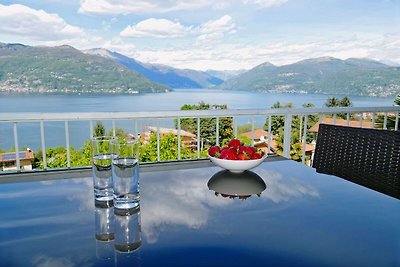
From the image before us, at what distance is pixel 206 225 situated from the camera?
90 centimetres

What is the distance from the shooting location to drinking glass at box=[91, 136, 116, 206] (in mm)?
1101

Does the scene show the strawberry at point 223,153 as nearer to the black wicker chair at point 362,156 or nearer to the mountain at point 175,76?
the black wicker chair at point 362,156

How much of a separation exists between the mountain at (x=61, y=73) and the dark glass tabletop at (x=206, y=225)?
15.8m

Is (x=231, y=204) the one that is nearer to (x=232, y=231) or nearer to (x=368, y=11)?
(x=232, y=231)

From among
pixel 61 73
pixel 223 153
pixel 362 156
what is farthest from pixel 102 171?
pixel 61 73

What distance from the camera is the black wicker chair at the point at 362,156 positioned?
1.60 metres

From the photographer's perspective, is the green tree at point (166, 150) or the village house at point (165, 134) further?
the green tree at point (166, 150)

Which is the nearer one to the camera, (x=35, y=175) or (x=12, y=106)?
(x=35, y=175)

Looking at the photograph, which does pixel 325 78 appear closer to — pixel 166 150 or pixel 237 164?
pixel 166 150

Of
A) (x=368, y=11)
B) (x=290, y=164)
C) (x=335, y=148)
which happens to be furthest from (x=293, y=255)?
(x=368, y=11)

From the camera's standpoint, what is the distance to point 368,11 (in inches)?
591

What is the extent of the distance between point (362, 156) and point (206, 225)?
1163mm

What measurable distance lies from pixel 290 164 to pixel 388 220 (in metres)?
0.74

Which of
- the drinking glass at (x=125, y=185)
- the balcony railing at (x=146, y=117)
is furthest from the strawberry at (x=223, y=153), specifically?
the balcony railing at (x=146, y=117)
